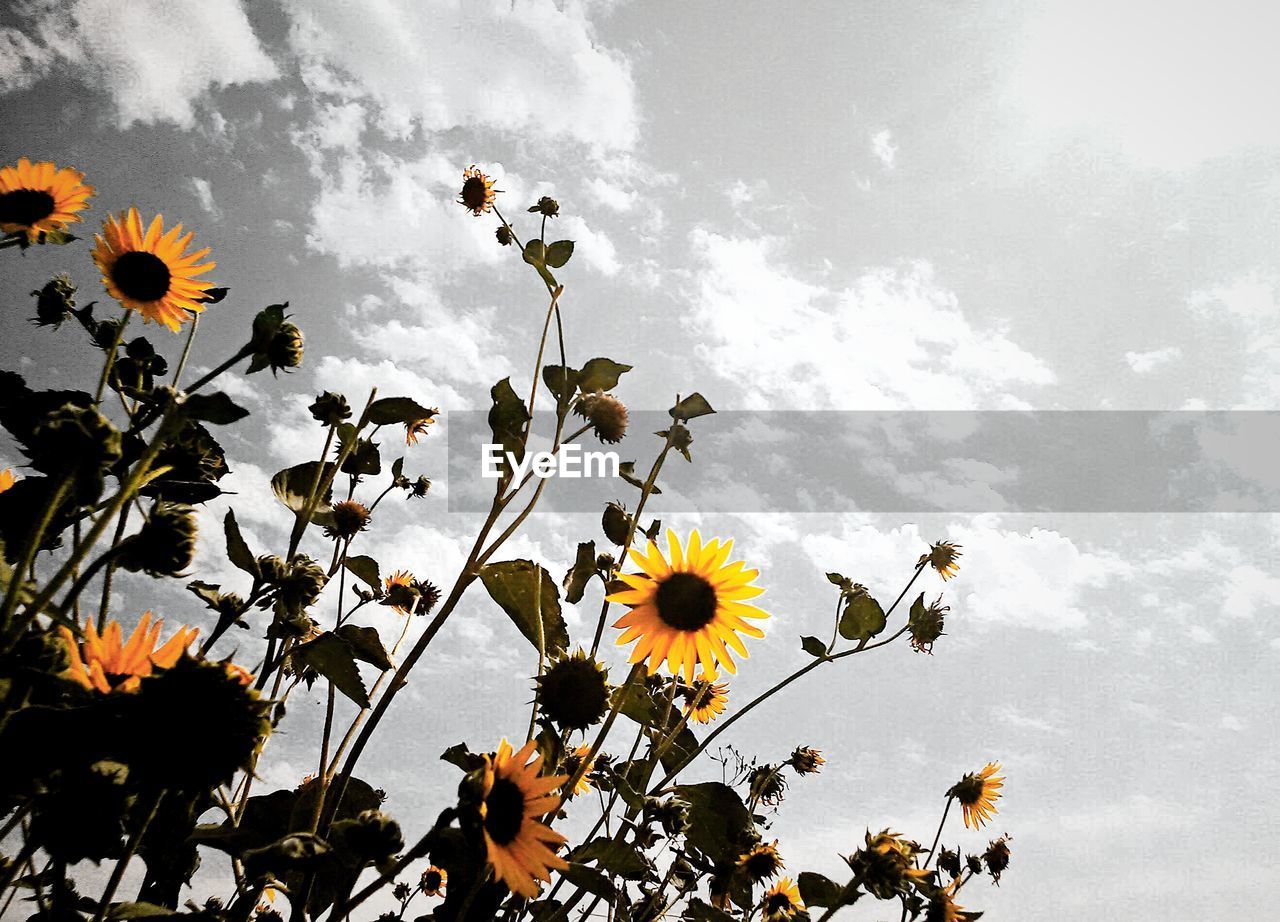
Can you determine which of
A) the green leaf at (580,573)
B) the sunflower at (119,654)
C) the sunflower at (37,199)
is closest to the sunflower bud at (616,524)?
the green leaf at (580,573)

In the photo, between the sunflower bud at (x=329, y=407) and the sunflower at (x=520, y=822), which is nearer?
the sunflower at (x=520, y=822)

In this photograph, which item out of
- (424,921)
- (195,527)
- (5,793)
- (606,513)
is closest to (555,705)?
(424,921)

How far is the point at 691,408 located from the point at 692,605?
437mm

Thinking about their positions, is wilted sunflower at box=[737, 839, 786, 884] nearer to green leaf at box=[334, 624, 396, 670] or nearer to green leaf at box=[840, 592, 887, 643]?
green leaf at box=[840, 592, 887, 643]

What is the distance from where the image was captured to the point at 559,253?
1759 millimetres

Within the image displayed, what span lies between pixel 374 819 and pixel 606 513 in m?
0.79

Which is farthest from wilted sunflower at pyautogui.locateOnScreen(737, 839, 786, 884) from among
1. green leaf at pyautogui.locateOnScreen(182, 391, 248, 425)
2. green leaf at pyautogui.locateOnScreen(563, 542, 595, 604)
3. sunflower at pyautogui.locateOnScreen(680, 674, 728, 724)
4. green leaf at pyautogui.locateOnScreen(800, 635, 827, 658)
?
green leaf at pyautogui.locateOnScreen(182, 391, 248, 425)

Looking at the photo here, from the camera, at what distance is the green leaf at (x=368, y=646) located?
105cm

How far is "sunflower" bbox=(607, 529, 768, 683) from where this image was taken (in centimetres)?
161

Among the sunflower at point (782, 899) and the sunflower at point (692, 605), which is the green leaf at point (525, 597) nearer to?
the sunflower at point (692, 605)

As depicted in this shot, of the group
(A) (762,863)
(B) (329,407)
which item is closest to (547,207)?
(B) (329,407)

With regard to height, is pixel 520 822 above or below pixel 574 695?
below

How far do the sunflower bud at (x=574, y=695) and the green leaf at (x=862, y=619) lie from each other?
2.32 feet

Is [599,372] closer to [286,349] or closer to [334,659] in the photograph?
[286,349]
